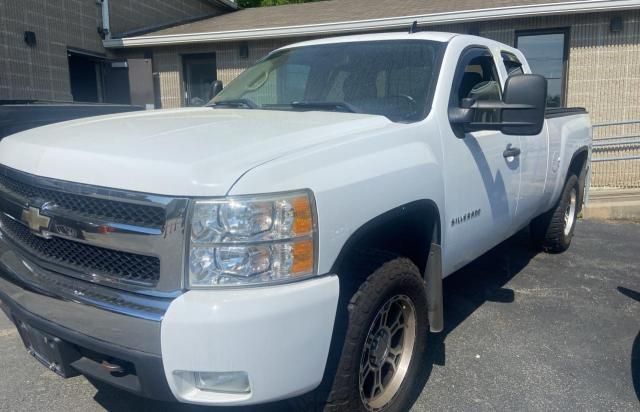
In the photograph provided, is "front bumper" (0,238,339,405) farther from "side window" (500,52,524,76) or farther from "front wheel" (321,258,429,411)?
"side window" (500,52,524,76)

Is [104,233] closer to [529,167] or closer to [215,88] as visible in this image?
[215,88]


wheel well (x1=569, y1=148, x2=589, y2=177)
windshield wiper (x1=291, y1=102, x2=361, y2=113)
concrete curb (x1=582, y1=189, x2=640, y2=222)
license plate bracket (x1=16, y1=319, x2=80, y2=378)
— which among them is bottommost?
concrete curb (x1=582, y1=189, x2=640, y2=222)

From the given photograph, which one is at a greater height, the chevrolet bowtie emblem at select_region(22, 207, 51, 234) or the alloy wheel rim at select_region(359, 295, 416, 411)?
the chevrolet bowtie emblem at select_region(22, 207, 51, 234)

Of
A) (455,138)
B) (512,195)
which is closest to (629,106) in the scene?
(512,195)

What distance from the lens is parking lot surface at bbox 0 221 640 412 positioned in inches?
116

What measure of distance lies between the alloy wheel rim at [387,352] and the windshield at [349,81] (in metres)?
1.04

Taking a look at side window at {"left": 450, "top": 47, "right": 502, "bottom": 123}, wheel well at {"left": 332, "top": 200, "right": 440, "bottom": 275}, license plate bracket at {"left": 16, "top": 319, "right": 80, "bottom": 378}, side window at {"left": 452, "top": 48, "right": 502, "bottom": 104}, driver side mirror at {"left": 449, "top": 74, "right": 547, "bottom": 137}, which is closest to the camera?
license plate bracket at {"left": 16, "top": 319, "right": 80, "bottom": 378}

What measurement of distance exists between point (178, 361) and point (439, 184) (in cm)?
161

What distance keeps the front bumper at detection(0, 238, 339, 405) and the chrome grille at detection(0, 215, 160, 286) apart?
94 mm

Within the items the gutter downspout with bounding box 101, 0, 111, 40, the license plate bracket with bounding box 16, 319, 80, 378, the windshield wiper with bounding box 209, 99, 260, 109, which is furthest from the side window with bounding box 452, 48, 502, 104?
the gutter downspout with bounding box 101, 0, 111, 40

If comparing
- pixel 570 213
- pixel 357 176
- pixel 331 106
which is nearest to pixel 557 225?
pixel 570 213

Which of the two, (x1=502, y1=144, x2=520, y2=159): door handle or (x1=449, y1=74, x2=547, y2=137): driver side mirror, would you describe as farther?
(x1=502, y1=144, x2=520, y2=159): door handle

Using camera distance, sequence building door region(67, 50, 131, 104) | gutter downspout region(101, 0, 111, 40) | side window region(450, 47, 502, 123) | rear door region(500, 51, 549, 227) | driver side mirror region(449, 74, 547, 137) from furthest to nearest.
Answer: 1. building door region(67, 50, 131, 104)
2. gutter downspout region(101, 0, 111, 40)
3. rear door region(500, 51, 549, 227)
4. side window region(450, 47, 502, 123)
5. driver side mirror region(449, 74, 547, 137)

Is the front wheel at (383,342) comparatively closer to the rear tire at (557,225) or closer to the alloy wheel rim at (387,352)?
the alloy wheel rim at (387,352)
